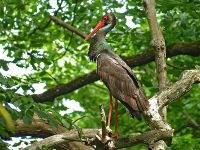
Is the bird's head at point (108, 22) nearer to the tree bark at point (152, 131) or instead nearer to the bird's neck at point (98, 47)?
the bird's neck at point (98, 47)

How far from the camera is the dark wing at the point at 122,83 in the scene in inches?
150

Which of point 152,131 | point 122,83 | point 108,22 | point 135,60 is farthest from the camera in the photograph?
point 135,60

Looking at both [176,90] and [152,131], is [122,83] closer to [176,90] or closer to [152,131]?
[176,90]

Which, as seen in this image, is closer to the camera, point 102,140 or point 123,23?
point 102,140

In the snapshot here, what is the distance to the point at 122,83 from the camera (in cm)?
404

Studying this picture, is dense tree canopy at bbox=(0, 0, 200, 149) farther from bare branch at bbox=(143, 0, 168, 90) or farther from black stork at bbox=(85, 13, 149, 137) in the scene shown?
black stork at bbox=(85, 13, 149, 137)

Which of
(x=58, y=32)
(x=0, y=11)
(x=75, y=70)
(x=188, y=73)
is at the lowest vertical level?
(x=75, y=70)

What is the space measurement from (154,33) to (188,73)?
2.67 ft

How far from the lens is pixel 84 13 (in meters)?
6.01

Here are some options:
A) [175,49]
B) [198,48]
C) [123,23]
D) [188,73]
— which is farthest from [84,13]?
[188,73]

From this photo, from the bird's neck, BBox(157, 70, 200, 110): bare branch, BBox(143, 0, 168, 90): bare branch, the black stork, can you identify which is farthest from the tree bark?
the bird's neck

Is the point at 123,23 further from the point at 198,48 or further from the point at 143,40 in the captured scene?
the point at 198,48

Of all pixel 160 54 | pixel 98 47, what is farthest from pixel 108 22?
pixel 160 54

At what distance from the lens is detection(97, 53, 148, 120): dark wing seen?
3801 millimetres
